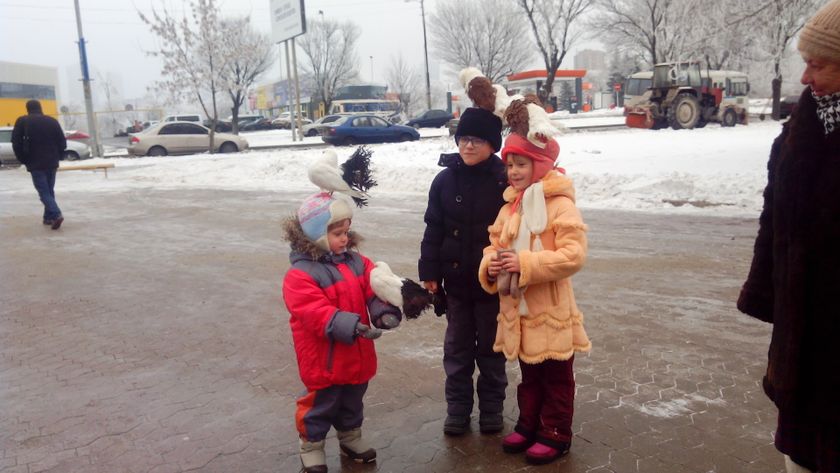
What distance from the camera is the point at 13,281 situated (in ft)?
23.9

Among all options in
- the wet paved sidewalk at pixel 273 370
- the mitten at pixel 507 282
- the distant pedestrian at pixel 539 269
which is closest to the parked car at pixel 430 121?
the wet paved sidewalk at pixel 273 370

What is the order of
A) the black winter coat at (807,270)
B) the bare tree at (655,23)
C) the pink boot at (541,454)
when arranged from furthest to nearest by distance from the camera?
the bare tree at (655,23) < the pink boot at (541,454) < the black winter coat at (807,270)

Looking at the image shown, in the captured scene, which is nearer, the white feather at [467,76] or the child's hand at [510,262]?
the child's hand at [510,262]

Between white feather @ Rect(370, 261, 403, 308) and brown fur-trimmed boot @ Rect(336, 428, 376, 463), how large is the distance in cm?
73

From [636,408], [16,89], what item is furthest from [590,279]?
[16,89]

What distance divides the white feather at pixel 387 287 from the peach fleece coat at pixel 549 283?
39 cm

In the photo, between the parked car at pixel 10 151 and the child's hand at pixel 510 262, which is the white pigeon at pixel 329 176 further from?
the parked car at pixel 10 151

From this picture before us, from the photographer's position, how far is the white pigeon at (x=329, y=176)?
314cm

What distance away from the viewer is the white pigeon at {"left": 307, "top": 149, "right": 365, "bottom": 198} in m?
3.14

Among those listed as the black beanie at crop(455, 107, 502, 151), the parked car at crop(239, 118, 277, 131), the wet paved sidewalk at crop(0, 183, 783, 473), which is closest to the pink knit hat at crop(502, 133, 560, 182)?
the black beanie at crop(455, 107, 502, 151)

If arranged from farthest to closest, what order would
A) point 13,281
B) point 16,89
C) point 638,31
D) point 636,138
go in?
1. point 16,89
2. point 638,31
3. point 636,138
4. point 13,281

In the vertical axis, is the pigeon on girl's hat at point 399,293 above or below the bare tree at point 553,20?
below

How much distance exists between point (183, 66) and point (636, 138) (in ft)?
69.7

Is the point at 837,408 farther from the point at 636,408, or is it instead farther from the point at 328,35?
the point at 328,35
